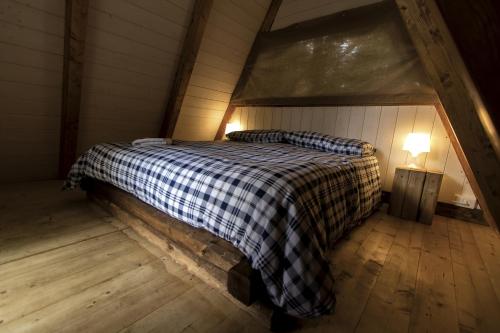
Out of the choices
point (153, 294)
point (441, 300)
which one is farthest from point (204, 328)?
point (441, 300)

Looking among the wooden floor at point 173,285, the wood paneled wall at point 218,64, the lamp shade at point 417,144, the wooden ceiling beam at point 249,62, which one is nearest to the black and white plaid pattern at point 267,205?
the wooden floor at point 173,285

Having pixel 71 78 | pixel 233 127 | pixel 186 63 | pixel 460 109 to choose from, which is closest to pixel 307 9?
pixel 186 63

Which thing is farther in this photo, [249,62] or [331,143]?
[249,62]

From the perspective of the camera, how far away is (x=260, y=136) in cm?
291

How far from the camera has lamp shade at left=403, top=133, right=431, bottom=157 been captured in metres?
2.27

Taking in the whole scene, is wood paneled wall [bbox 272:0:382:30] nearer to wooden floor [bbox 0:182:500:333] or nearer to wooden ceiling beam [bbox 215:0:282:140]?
wooden ceiling beam [bbox 215:0:282:140]

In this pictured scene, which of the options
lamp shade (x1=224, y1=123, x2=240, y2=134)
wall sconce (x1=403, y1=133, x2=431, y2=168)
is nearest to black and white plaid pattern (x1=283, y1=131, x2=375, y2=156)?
wall sconce (x1=403, y1=133, x2=431, y2=168)

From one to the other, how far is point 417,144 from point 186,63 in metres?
2.67

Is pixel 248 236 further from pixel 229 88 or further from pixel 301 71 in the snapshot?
pixel 229 88

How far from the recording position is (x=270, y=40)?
11.3ft

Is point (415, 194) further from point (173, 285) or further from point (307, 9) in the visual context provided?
point (307, 9)

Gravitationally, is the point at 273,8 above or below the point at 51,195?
above

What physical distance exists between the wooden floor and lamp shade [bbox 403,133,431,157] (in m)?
0.87

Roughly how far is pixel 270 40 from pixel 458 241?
3218 millimetres
